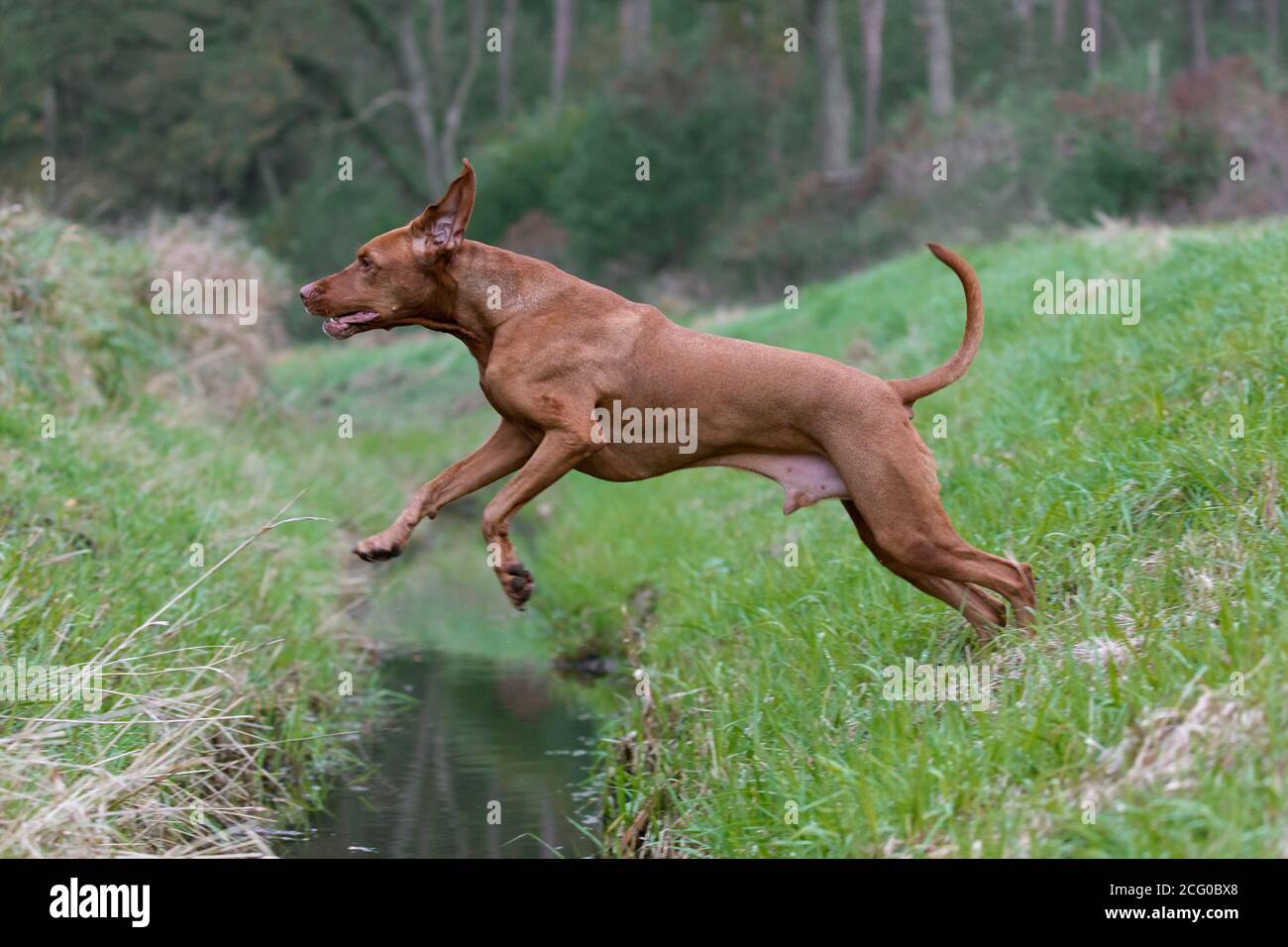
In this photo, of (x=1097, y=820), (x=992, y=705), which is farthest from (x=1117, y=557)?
(x=1097, y=820)

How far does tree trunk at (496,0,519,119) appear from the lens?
163ft

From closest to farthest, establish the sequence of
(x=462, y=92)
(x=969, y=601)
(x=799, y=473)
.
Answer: (x=799, y=473) → (x=969, y=601) → (x=462, y=92)

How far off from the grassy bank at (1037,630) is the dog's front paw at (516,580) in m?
1.16

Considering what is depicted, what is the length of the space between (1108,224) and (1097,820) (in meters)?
13.3

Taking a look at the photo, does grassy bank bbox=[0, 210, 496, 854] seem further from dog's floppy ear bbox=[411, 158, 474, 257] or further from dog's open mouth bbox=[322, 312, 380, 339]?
dog's floppy ear bbox=[411, 158, 474, 257]

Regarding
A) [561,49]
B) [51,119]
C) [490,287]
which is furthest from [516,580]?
[561,49]

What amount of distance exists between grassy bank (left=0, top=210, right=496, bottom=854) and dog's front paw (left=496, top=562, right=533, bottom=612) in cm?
106

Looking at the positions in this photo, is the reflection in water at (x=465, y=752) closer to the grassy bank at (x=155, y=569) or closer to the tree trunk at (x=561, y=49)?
the grassy bank at (x=155, y=569)

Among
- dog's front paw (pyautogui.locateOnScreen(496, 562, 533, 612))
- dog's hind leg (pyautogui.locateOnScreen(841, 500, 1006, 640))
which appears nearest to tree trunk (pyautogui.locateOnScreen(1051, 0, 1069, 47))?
dog's hind leg (pyautogui.locateOnScreen(841, 500, 1006, 640))

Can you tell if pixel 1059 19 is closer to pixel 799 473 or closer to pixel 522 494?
pixel 799 473

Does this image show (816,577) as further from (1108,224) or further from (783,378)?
(1108,224)

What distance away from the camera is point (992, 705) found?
5.67m

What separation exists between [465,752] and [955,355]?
12.9 feet

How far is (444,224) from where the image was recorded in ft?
20.6
